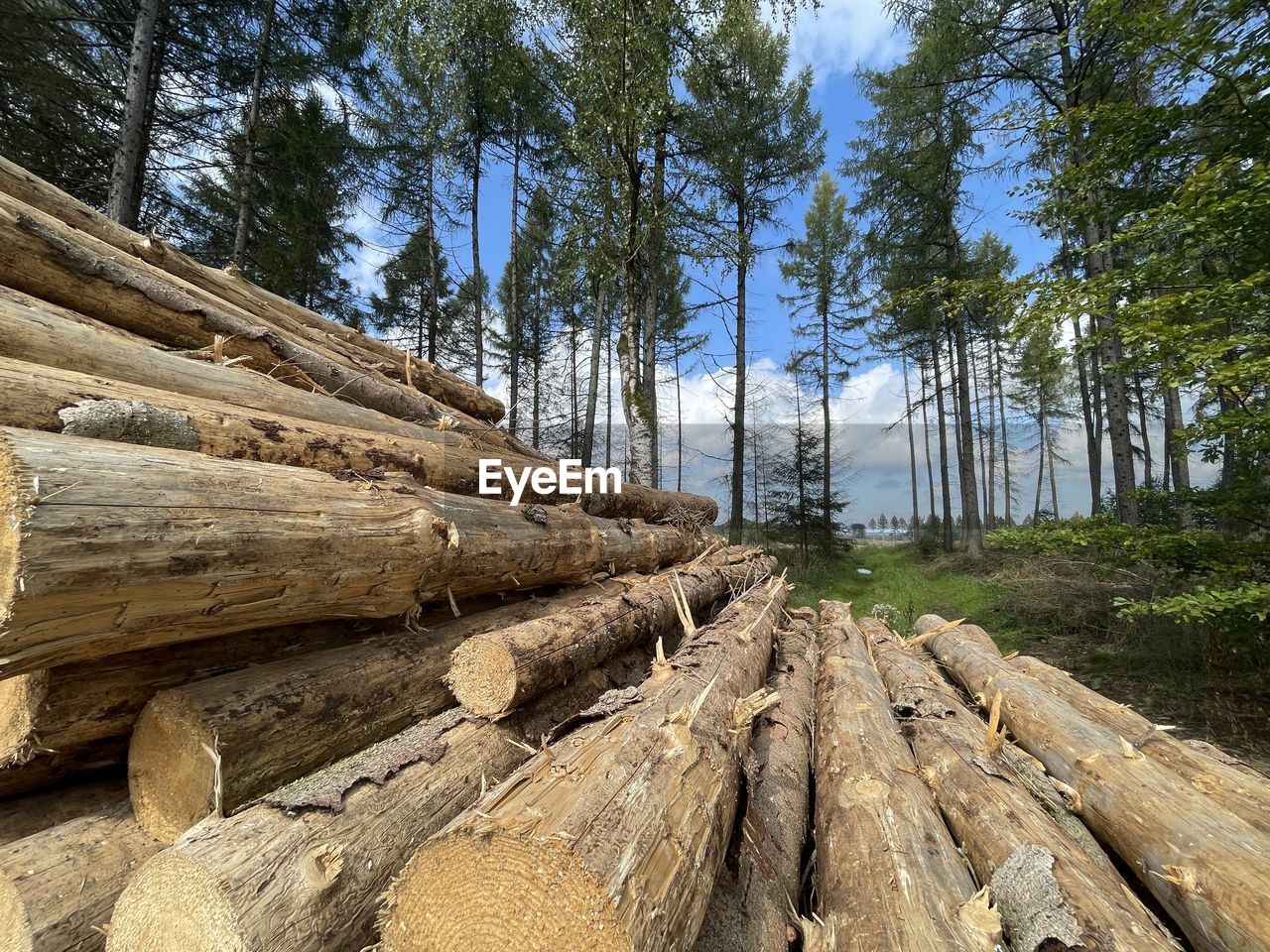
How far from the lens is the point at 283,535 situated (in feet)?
6.08

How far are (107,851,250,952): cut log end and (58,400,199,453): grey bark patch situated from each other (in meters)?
Result: 1.49

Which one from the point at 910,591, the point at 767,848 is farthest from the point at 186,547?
the point at 910,591

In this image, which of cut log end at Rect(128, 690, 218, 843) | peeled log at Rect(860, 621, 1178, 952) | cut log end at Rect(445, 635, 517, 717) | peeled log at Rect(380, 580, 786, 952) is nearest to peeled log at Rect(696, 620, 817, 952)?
peeled log at Rect(380, 580, 786, 952)

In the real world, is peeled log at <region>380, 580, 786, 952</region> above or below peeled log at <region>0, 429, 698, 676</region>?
below

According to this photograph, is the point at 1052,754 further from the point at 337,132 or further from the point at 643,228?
the point at 337,132

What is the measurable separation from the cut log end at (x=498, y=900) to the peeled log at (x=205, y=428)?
189 centimetres

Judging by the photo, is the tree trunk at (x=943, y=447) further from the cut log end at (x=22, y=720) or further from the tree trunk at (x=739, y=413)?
the cut log end at (x=22, y=720)

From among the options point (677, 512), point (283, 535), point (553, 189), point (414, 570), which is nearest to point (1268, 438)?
point (677, 512)

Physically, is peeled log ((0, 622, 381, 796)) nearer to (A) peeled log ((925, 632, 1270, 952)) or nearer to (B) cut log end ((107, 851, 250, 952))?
(B) cut log end ((107, 851, 250, 952))

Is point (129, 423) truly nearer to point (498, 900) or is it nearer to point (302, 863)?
point (302, 863)

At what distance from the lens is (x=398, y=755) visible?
184 cm

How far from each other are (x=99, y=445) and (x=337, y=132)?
44.8 feet

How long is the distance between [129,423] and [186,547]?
882 mm

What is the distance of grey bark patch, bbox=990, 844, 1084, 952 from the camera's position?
57.7 inches
